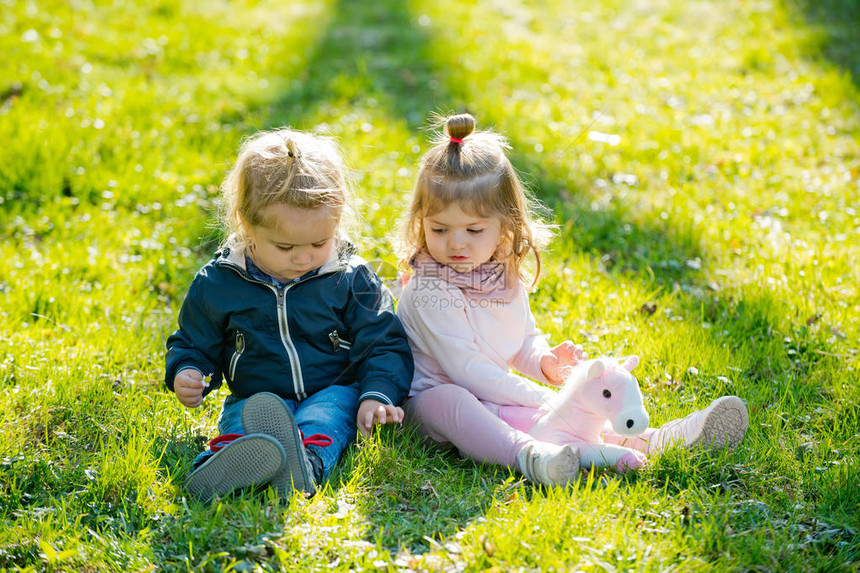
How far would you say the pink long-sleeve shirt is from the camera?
127 inches

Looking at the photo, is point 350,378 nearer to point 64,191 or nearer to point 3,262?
point 3,262

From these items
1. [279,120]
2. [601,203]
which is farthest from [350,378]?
[279,120]

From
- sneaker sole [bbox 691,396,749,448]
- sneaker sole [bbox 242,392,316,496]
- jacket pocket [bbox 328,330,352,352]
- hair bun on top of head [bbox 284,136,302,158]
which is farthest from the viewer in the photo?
jacket pocket [bbox 328,330,352,352]

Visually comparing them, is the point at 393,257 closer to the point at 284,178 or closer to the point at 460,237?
the point at 460,237

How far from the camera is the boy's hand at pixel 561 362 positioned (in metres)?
3.34

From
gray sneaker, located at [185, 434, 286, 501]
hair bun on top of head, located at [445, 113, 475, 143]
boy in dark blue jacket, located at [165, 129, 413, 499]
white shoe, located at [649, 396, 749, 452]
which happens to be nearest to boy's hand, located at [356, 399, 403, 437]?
boy in dark blue jacket, located at [165, 129, 413, 499]

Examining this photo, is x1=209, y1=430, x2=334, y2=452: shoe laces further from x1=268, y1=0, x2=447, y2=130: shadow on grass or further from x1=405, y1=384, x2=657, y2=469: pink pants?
x1=268, y1=0, x2=447, y2=130: shadow on grass

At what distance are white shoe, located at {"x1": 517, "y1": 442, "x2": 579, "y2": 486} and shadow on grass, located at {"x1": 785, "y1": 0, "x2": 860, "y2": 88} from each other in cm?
596

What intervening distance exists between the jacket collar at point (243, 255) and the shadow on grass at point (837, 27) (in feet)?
19.2

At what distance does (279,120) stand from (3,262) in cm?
239

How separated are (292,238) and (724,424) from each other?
1.69 meters

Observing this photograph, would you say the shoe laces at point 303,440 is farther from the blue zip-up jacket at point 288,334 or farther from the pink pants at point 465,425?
the pink pants at point 465,425

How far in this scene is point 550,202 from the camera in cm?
539

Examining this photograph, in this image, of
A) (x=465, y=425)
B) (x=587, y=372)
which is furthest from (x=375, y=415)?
(x=587, y=372)
